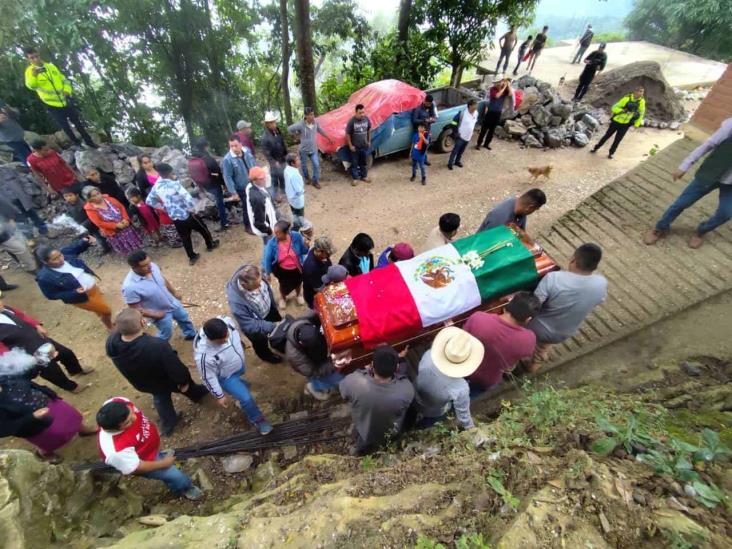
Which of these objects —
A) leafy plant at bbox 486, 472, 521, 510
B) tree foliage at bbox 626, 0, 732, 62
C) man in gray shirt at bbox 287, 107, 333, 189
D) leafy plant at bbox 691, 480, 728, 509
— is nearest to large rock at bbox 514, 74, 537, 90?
man in gray shirt at bbox 287, 107, 333, 189

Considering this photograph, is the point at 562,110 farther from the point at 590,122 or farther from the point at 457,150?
the point at 457,150

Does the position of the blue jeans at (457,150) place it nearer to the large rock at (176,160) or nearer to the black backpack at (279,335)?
the large rock at (176,160)

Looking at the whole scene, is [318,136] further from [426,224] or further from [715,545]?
[715,545]

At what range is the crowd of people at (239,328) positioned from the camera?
3041 millimetres

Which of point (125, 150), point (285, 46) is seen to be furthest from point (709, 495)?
point (285, 46)

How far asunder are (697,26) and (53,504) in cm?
3260

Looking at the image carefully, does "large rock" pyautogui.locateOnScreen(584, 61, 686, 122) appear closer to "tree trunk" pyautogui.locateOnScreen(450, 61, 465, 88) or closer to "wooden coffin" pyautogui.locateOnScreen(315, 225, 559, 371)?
"tree trunk" pyautogui.locateOnScreen(450, 61, 465, 88)

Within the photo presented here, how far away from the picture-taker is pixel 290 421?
162 inches

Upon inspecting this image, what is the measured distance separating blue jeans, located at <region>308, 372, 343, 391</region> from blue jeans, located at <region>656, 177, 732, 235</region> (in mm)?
5105

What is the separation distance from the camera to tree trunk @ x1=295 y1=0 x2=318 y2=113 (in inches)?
297

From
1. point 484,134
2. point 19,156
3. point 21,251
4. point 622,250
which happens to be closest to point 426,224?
point 622,250

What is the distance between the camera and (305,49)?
26.3 feet

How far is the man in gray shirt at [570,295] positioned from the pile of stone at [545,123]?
295 inches

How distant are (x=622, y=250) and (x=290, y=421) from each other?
530 centimetres
